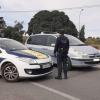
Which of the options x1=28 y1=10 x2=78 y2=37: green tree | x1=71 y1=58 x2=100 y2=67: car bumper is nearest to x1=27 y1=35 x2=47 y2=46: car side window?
x1=71 y1=58 x2=100 y2=67: car bumper

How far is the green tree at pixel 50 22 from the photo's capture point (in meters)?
73.4

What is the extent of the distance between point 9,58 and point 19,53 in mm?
382

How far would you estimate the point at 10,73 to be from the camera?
32.9 ft

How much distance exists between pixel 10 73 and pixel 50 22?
66469mm

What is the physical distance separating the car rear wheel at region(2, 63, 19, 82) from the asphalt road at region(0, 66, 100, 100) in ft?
0.56

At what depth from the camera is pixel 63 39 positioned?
35.4ft

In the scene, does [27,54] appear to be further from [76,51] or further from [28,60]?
[76,51]

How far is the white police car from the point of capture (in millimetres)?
9875

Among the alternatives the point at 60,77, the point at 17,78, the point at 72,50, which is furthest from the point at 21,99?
the point at 72,50

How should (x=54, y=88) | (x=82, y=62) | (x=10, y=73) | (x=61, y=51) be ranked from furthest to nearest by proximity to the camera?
(x=82, y=62)
(x=61, y=51)
(x=10, y=73)
(x=54, y=88)

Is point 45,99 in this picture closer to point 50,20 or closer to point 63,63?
point 63,63

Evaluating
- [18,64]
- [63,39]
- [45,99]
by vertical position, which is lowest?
[45,99]

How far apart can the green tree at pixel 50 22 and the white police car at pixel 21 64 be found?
61.9m

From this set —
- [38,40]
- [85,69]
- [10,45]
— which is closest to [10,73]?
[10,45]
